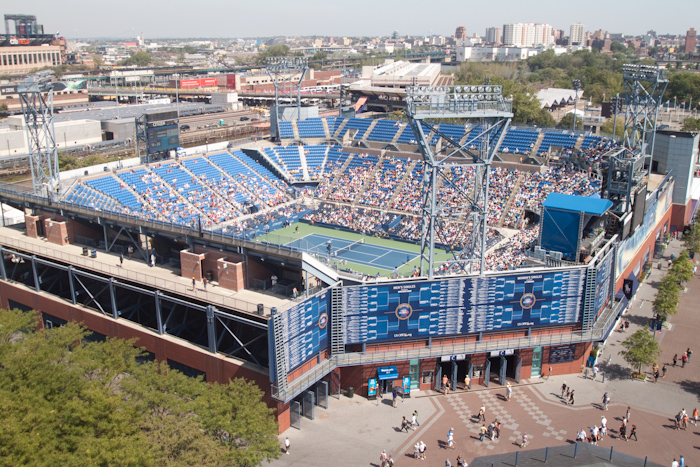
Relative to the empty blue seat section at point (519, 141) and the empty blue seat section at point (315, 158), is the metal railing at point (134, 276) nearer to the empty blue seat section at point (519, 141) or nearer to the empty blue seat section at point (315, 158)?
the empty blue seat section at point (315, 158)

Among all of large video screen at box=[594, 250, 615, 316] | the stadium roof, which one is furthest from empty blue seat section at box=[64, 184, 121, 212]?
large video screen at box=[594, 250, 615, 316]

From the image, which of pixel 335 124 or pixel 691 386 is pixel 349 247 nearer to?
pixel 335 124

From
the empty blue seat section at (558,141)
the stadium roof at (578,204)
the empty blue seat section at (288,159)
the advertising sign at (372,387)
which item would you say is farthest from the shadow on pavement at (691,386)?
the empty blue seat section at (288,159)

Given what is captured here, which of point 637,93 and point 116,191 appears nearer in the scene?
point 637,93

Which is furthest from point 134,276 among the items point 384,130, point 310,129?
point 384,130

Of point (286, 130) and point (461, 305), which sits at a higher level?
point (286, 130)

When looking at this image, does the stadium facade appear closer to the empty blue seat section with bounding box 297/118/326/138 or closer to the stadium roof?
the stadium roof

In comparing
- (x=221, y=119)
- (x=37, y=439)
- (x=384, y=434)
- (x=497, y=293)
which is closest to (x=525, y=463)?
(x=384, y=434)
